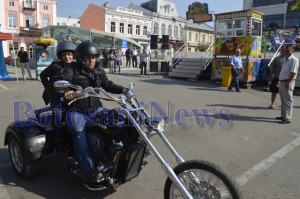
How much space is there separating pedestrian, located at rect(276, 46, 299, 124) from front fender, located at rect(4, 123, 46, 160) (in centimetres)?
554

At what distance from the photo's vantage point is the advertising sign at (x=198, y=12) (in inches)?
828

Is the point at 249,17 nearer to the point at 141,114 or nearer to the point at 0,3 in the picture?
the point at 141,114

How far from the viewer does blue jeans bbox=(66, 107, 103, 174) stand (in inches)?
132

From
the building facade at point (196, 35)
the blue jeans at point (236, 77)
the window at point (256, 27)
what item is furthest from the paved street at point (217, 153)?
the building facade at point (196, 35)

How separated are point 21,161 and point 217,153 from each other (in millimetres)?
3001

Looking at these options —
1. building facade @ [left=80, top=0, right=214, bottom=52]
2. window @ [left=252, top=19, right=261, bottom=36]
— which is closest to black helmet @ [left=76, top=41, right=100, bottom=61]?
window @ [left=252, top=19, right=261, bottom=36]

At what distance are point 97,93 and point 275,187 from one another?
2.49 meters

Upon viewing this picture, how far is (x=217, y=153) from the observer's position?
16.4 feet

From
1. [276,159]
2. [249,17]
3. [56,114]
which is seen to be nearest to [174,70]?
[249,17]

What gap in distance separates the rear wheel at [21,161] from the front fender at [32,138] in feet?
0.20

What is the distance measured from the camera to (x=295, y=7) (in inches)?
732

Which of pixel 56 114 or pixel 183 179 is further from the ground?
pixel 56 114

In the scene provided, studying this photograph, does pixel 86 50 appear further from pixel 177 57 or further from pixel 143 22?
pixel 143 22

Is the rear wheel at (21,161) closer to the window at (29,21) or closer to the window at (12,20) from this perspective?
the window at (12,20)
